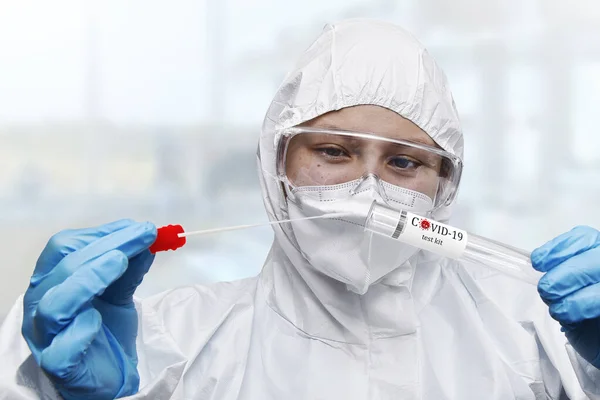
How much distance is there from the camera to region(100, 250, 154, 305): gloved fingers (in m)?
1.31

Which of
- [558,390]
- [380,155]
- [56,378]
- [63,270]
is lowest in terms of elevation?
[558,390]

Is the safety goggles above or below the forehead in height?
below

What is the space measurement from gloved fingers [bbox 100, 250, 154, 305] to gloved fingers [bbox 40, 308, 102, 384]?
151mm

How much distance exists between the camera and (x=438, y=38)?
7.89 ft

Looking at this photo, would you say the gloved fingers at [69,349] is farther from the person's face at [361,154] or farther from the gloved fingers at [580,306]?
the gloved fingers at [580,306]

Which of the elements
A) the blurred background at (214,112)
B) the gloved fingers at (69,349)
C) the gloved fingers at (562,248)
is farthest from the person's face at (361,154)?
the blurred background at (214,112)

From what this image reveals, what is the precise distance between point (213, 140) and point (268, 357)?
976 millimetres

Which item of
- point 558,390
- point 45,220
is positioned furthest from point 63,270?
point 558,390

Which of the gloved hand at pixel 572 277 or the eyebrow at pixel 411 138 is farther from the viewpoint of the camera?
the eyebrow at pixel 411 138

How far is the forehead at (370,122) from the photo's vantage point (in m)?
1.47

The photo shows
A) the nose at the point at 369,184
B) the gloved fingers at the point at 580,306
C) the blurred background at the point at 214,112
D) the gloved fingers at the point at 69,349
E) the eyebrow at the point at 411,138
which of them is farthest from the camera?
the blurred background at the point at 214,112

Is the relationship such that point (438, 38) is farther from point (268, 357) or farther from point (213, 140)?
point (268, 357)

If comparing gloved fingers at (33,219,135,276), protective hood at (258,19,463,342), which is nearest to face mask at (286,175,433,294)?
protective hood at (258,19,463,342)

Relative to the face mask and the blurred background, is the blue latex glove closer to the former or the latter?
the face mask
